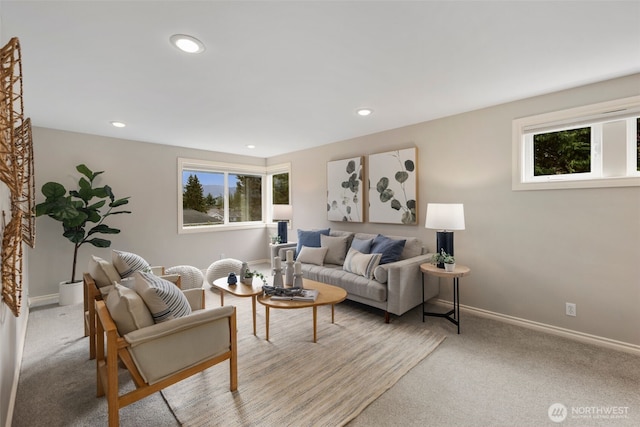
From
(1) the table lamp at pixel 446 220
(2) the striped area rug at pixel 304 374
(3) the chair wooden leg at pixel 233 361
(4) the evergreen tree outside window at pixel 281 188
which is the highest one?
(4) the evergreen tree outside window at pixel 281 188

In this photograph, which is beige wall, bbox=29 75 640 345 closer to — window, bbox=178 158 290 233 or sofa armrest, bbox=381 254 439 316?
window, bbox=178 158 290 233

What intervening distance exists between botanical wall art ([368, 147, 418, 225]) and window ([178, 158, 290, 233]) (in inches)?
87.5

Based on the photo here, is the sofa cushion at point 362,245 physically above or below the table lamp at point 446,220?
below

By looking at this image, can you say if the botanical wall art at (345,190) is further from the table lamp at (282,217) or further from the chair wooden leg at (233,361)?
the chair wooden leg at (233,361)

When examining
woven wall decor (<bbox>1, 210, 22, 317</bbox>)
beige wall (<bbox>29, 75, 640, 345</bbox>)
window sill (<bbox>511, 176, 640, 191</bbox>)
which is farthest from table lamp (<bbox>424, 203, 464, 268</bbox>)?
woven wall decor (<bbox>1, 210, 22, 317</bbox>)

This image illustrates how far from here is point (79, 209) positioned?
374cm

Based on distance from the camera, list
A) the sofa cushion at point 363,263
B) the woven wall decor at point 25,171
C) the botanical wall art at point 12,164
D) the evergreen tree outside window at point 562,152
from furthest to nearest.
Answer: the sofa cushion at point 363,263, the evergreen tree outside window at point 562,152, the woven wall decor at point 25,171, the botanical wall art at point 12,164

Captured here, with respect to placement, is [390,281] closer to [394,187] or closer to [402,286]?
[402,286]

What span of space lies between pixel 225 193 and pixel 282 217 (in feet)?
4.81

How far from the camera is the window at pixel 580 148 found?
2.50 metres

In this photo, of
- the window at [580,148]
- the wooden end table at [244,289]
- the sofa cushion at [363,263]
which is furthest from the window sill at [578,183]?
the wooden end table at [244,289]

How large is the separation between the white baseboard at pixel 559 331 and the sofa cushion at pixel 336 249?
164cm

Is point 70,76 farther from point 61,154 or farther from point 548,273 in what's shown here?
point 548,273

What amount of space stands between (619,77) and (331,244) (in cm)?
342
